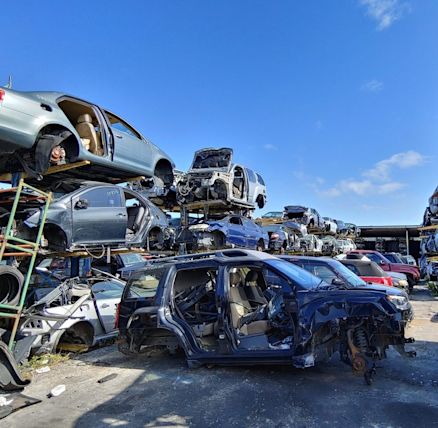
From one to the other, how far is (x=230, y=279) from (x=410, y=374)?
8.33ft

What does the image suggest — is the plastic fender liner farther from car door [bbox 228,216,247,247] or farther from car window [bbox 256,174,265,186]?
car window [bbox 256,174,265,186]

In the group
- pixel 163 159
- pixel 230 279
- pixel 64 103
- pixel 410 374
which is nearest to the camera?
pixel 410 374

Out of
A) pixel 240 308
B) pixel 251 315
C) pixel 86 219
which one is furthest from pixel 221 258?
pixel 86 219

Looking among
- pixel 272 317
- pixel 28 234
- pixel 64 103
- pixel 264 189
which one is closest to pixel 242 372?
pixel 272 317

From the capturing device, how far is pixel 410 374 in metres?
5.12

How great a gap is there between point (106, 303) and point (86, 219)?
1501 millimetres

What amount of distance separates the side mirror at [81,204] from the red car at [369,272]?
263 inches

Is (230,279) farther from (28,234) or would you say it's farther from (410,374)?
(28,234)

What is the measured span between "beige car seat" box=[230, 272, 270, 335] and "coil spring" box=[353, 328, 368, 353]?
1068 millimetres

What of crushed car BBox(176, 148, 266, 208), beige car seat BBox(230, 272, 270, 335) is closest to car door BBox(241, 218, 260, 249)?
crushed car BBox(176, 148, 266, 208)

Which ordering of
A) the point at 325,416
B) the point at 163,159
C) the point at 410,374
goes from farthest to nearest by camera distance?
the point at 163,159 < the point at 410,374 < the point at 325,416

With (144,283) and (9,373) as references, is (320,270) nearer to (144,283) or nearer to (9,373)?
(144,283)

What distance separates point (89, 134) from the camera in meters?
7.02

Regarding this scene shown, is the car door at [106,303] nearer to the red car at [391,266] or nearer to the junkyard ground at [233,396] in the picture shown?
the junkyard ground at [233,396]
